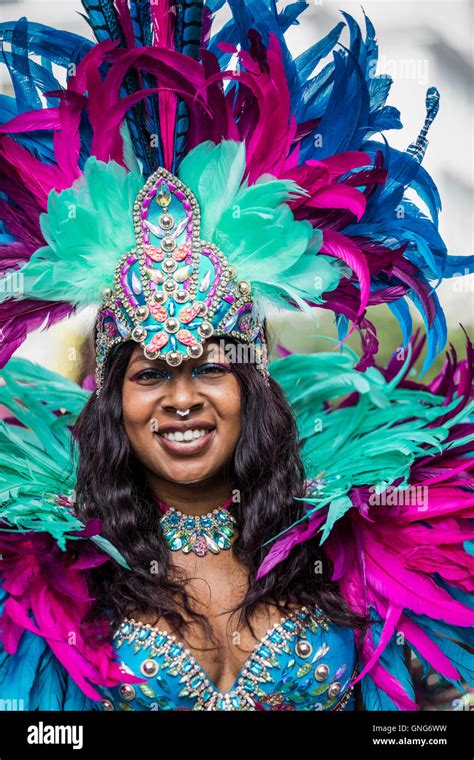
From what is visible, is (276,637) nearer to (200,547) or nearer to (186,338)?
(200,547)

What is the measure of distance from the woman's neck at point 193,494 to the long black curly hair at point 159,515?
33 millimetres

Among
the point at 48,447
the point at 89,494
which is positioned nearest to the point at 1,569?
the point at 89,494

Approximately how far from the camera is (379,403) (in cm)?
300

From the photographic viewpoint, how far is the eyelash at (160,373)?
2.30 metres

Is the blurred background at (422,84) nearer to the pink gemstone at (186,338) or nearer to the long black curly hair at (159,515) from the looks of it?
the long black curly hair at (159,515)

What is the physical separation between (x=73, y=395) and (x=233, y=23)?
123 cm

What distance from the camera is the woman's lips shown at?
2297 millimetres

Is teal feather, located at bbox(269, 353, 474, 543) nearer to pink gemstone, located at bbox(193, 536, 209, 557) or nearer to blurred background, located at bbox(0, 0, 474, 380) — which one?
pink gemstone, located at bbox(193, 536, 209, 557)

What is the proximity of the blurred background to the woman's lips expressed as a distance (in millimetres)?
1701

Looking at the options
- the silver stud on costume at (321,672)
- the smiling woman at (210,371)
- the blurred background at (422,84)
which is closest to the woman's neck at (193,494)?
the smiling woman at (210,371)

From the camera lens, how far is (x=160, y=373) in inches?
91.0

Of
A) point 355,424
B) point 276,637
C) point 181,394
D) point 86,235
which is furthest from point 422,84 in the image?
point 276,637

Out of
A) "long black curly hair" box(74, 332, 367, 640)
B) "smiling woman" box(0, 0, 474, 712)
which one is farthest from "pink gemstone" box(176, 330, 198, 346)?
"long black curly hair" box(74, 332, 367, 640)

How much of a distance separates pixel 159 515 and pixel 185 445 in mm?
272
